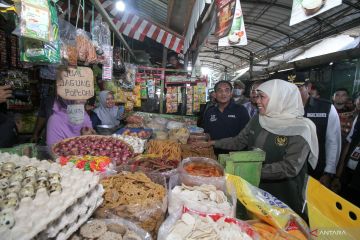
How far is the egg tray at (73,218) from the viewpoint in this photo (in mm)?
834

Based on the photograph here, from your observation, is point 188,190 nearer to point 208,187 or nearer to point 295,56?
point 208,187

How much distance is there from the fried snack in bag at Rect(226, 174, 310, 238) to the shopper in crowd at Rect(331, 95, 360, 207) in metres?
2.33

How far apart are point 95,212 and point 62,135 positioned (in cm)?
195

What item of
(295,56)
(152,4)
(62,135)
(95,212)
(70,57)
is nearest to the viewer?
(95,212)

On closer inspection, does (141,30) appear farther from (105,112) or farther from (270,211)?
(270,211)

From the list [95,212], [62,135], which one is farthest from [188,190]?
[62,135]

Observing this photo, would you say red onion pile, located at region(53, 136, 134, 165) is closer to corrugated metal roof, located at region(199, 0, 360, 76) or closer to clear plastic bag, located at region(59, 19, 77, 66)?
clear plastic bag, located at region(59, 19, 77, 66)

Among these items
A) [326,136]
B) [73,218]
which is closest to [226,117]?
[326,136]

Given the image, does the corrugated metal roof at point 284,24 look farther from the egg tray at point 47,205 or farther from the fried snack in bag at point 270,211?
the egg tray at point 47,205

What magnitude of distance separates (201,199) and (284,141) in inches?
51.7

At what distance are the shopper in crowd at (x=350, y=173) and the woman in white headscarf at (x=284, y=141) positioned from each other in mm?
1224

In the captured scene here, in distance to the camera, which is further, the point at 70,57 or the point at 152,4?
the point at 152,4

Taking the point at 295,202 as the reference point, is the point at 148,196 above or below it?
above

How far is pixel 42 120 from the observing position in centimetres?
364
